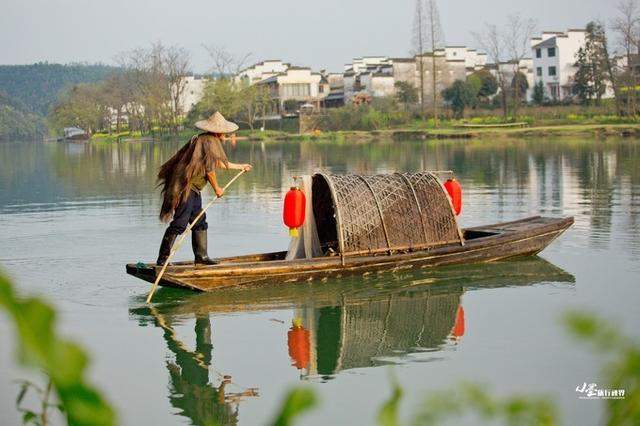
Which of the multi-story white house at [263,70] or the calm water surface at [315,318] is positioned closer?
the calm water surface at [315,318]

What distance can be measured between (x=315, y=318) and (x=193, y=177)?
230 cm

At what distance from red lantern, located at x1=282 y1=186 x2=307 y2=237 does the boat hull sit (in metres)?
0.49

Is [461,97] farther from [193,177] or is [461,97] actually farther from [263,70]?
[193,177]

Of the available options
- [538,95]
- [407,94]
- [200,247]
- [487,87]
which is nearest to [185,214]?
[200,247]

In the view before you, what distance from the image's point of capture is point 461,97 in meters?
71.4

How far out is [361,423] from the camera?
662cm

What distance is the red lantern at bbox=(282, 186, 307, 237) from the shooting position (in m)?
→ 11.7

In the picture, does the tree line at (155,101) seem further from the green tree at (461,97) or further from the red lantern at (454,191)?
the red lantern at (454,191)

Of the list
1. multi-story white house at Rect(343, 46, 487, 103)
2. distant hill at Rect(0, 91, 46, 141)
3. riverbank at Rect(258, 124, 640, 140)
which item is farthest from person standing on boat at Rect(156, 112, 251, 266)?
distant hill at Rect(0, 91, 46, 141)

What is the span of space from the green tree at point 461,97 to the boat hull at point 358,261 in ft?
192

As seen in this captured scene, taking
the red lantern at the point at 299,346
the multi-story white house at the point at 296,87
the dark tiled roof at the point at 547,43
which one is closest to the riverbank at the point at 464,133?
the multi-story white house at the point at 296,87

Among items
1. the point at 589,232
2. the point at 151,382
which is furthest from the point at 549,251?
the point at 151,382

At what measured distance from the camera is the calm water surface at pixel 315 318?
7.38 metres

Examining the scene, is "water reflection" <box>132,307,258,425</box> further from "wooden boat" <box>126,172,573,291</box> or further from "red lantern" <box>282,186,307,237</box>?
"red lantern" <box>282,186,307,237</box>
